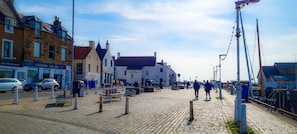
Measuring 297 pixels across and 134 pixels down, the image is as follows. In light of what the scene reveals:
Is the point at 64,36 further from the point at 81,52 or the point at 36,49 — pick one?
the point at 81,52

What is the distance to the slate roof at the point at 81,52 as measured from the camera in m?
47.8

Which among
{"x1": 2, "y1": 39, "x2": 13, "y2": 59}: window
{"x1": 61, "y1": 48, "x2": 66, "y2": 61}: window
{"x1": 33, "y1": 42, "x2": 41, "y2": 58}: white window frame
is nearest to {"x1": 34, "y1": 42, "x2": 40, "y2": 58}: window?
{"x1": 33, "y1": 42, "x2": 41, "y2": 58}: white window frame

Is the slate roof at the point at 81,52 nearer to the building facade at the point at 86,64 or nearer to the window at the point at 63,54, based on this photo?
the building facade at the point at 86,64

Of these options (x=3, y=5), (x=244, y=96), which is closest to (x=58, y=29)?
(x=3, y=5)

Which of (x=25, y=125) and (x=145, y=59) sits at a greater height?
(x=145, y=59)

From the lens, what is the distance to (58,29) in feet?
131

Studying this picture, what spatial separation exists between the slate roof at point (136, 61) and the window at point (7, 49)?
169 ft

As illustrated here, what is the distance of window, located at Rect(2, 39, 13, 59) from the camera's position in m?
29.7

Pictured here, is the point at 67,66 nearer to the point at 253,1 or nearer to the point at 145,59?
the point at 253,1

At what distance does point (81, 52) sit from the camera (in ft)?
161

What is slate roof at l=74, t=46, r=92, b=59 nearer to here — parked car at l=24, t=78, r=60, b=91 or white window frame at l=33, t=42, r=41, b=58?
white window frame at l=33, t=42, r=41, b=58

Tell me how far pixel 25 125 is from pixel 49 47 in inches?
1196

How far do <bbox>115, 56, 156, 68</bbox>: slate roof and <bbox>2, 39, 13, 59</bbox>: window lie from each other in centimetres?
5159

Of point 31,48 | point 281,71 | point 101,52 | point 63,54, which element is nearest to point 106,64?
point 101,52
